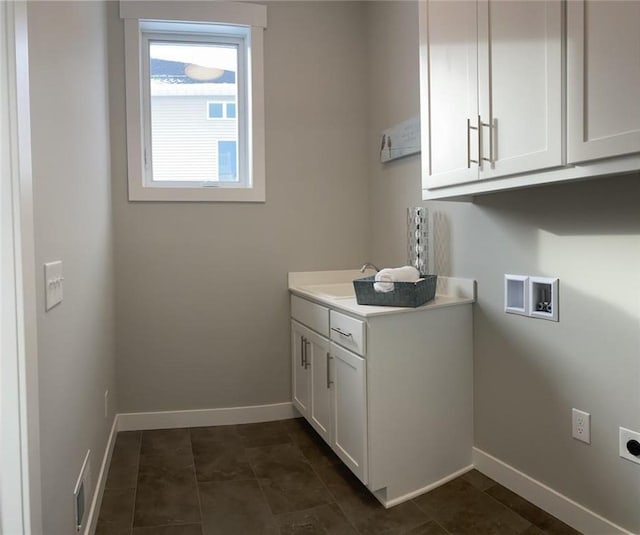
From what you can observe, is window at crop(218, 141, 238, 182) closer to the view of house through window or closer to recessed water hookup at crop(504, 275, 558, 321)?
the view of house through window

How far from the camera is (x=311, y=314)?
2732 millimetres

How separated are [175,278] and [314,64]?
163cm

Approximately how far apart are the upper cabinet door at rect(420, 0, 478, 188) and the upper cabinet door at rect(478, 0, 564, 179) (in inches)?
2.3

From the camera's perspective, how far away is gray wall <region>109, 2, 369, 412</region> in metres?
3.00

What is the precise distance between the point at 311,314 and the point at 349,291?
0.45 m

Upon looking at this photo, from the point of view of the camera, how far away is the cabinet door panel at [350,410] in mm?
2051

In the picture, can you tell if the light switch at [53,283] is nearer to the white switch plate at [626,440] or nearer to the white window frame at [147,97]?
the white window frame at [147,97]

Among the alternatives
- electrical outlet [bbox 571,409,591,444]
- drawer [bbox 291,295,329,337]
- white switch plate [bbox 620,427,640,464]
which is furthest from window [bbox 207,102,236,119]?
white switch plate [bbox 620,427,640,464]

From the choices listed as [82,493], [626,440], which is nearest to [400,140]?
[626,440]

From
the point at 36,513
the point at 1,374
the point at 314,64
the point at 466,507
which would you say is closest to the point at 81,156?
the point at 1,374

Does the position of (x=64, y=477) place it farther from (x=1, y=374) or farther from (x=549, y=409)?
(x=549, y=409)

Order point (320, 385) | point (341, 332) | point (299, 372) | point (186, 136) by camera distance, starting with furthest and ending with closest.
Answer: point (186, 136), point (299, 372), point (320, 385), point (341, 332)

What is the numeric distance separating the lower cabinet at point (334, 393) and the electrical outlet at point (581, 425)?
0.78 meters

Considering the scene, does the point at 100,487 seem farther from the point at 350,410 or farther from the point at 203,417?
the point at 350,410
